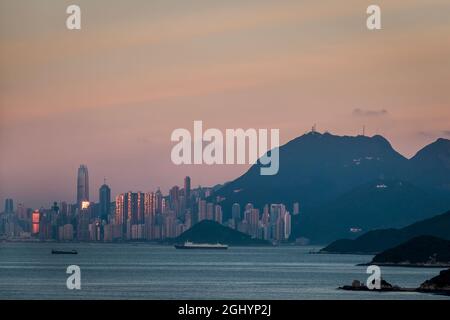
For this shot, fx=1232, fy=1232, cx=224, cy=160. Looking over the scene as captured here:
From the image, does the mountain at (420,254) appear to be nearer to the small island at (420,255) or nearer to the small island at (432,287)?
the small island at (420,255)

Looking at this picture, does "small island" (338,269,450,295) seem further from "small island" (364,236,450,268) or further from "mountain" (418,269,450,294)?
"small island" (364,236,450,268)

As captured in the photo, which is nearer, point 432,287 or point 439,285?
point 439,285

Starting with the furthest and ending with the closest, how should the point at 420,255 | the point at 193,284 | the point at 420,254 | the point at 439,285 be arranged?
the point at 420,254
the point at 420,255
the point at 193,284
the point at 439,285

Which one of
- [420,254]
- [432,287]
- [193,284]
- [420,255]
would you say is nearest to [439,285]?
[432,287]

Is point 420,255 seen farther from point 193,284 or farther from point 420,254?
point 193,284

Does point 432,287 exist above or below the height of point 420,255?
above

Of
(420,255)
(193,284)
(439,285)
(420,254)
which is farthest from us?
(420,254)
